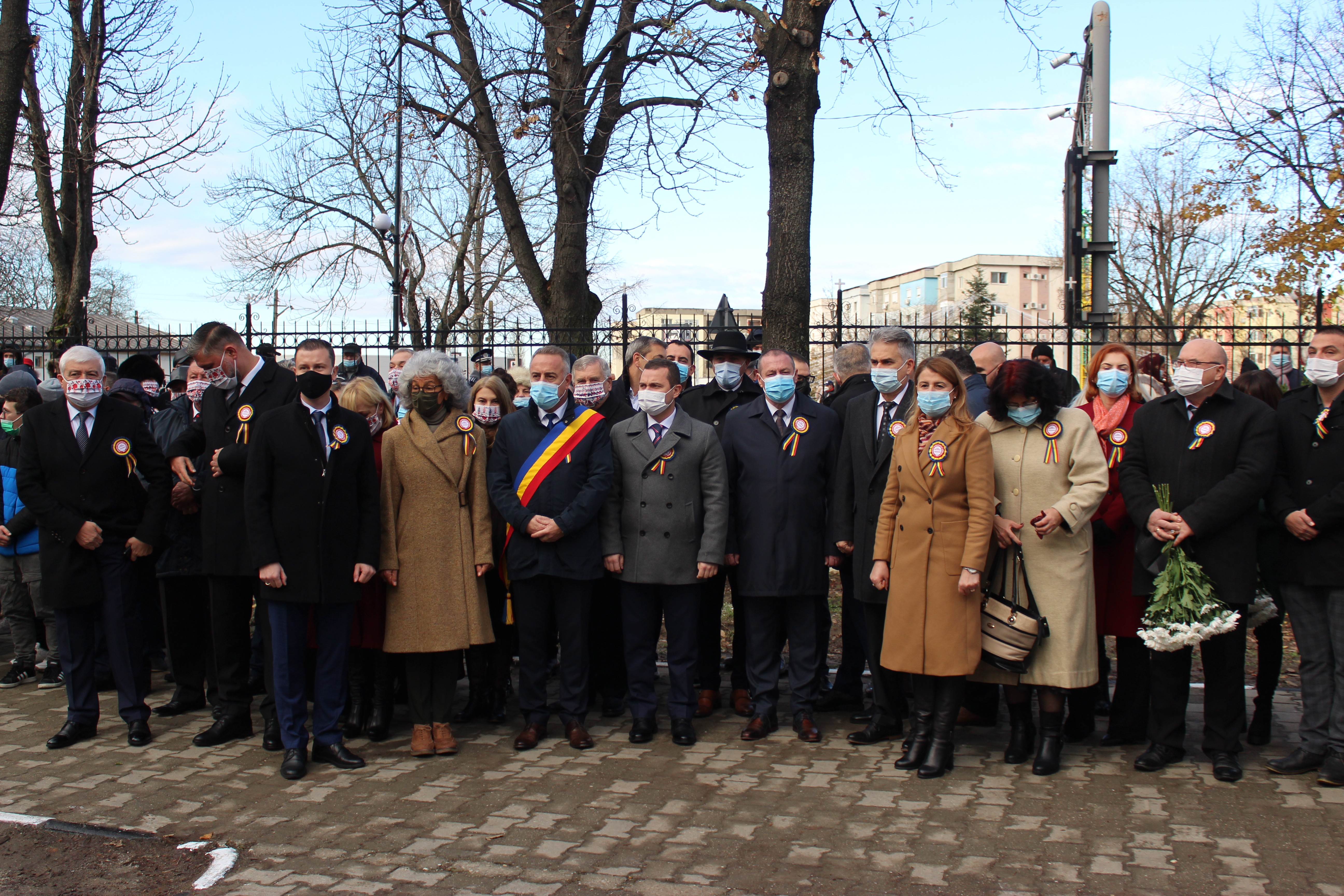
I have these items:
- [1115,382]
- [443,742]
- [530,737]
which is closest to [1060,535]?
[1115,382]

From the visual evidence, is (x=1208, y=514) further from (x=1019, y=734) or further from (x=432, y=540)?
(x=432, y=540)

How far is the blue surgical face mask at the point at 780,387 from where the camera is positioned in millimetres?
6066

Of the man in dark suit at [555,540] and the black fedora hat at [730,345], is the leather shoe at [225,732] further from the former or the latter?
the black fedora hat at [730,345]

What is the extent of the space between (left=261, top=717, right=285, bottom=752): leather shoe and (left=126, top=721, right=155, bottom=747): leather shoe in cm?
71

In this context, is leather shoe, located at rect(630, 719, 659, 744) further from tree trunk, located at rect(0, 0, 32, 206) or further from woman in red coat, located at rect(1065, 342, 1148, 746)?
tree trunk, located at rect(0, 0, 32, 206)

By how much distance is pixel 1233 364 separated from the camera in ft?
66.0

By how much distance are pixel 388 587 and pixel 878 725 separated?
280 cm

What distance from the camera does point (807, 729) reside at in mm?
5871

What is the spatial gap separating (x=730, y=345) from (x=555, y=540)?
208 cm

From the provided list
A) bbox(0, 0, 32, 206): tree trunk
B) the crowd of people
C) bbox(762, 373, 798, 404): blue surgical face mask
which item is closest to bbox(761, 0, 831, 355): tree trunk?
the crowd of people

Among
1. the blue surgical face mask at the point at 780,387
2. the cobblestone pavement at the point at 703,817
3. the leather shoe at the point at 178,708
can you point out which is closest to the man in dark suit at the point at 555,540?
the cobblestone pavement at the point at 703,817

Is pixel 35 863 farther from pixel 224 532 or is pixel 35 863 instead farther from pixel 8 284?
pixel 8 284

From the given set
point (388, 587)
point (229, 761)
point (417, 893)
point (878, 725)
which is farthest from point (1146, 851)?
point (229, 761)

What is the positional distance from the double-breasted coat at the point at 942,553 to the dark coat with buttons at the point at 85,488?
4.22 meters
